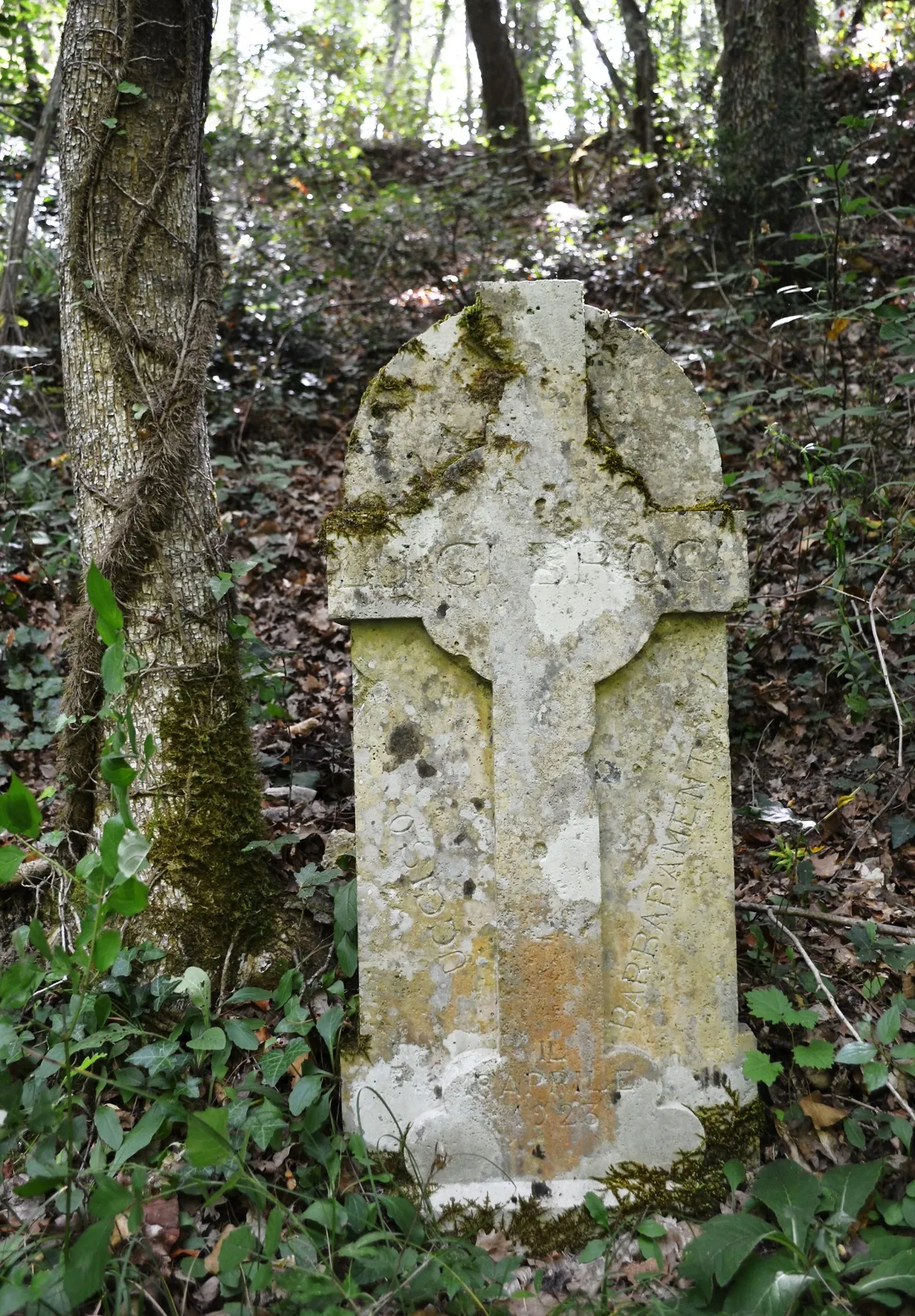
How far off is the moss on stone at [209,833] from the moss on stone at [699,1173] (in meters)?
1.25

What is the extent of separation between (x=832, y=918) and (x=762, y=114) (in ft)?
20.3

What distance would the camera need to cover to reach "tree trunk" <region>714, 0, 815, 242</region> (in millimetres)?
6902

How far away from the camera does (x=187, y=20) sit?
3264 millimetres

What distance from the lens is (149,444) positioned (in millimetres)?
3113

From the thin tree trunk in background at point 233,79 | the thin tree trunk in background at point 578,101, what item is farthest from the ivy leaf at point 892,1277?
the thin tree trunk in background at point 578,101

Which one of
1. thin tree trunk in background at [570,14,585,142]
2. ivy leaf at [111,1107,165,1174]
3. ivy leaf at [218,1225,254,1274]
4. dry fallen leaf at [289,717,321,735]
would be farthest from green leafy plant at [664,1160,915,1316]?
thin tree trunk in background at [570,14,585,142]

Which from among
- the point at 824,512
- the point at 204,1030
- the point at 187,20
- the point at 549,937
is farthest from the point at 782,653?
the point at 187,20

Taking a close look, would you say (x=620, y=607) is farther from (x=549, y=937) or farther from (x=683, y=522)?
(x=549, y=937)

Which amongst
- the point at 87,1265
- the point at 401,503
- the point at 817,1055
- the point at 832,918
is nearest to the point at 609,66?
the point at 401,503

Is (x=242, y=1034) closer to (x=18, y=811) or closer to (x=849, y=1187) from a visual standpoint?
(x=18, y=811)

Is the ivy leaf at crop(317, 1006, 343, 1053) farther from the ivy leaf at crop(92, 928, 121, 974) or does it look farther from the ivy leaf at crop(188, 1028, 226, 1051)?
the ivy leaf at crop(92, 928, 121, 974)

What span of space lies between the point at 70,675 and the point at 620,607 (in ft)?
5.94

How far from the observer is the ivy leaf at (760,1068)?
2.41 m

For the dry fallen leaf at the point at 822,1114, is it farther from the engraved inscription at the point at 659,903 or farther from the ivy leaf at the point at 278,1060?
the ivy leaf at the point at 278,1060
